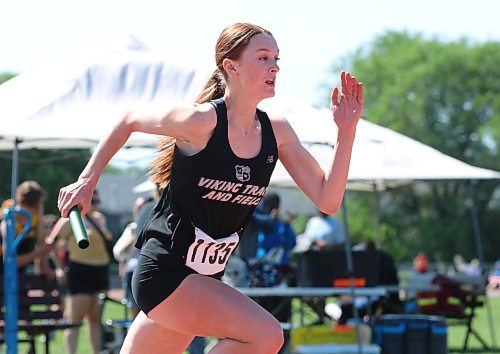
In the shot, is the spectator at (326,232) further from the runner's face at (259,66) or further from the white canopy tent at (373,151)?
the runner's face at (259,66)

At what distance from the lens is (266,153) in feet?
15.9

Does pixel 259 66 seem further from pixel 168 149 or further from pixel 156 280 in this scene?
pixel 156 280

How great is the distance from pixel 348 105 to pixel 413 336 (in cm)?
689

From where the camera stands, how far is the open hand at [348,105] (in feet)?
16.1

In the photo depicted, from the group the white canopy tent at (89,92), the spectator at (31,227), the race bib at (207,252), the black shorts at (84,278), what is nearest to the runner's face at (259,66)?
the race bib at (207,252)

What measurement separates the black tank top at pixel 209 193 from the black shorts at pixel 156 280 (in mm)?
32

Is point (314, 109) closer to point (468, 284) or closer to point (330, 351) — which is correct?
point (330, 351)

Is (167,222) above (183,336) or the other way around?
above

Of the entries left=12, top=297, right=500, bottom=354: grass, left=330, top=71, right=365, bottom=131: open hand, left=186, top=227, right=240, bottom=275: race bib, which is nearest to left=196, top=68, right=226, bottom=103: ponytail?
left=330, top=71, right=365, bottom=131: open hand

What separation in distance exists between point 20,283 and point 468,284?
254 inches

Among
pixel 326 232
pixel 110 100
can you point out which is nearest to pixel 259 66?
pixel 110 100

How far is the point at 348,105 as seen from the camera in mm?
4930

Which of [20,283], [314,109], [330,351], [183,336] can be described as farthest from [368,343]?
[183,336]

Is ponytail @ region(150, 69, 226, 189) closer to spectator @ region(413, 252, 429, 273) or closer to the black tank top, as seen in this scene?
the black tank top
